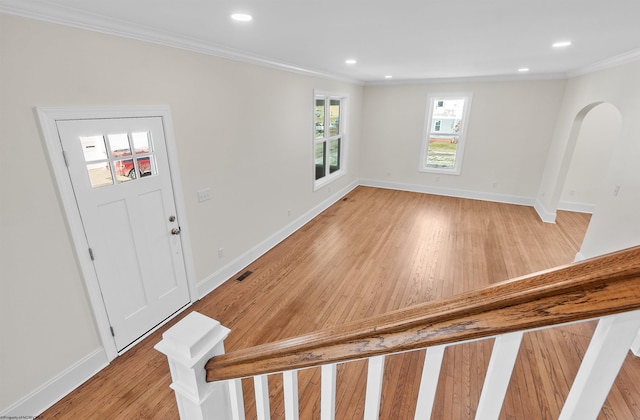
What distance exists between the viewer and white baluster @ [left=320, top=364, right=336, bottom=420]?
74 centimetres

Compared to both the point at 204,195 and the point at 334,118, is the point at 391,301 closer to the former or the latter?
the point at 204,195

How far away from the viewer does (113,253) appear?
2385 mm

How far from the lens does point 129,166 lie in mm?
2426

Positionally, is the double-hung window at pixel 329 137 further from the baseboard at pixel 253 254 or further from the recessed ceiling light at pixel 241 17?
the recessed ceiling light at pixel 241 17

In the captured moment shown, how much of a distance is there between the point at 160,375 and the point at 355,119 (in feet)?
→ 20.3

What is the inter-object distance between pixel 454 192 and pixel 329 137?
11.1 feet

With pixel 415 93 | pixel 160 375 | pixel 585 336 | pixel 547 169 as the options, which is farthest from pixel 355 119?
pixel 160 375

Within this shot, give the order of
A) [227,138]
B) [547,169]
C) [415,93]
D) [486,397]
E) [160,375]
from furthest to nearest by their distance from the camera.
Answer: [415,93], [547,169], [227,138], [160,375], [486,397]

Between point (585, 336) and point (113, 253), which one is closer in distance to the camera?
point (113, 253)

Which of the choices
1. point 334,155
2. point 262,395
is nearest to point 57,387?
point 262,395

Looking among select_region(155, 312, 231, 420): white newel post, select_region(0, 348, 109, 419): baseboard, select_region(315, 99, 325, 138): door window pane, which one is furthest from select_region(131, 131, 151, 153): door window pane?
select_region(315, 99, 325, 138): door window pane

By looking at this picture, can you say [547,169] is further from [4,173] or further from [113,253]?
[4,173]

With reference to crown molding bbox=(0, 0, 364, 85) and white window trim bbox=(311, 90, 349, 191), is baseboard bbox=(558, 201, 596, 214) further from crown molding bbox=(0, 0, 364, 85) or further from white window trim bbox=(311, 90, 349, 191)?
crown molding bbox=(0, 0, 364, 85)

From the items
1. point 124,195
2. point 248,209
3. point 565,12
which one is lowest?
point 248,209
